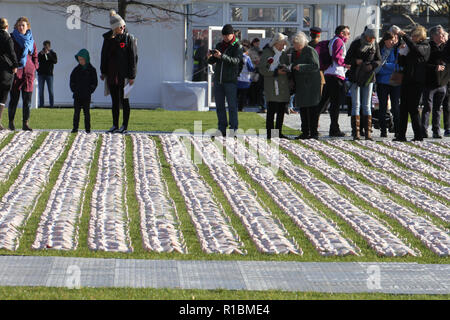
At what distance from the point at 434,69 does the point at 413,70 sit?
93 cm

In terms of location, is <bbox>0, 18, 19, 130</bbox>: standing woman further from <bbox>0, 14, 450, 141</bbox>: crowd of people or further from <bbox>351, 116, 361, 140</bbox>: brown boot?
<bbox>351, 116, 361, 140</bbox>: brown boot

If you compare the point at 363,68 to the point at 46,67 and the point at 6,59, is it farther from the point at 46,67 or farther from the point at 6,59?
the point at 46,67

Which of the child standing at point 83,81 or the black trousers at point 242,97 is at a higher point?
the child standing at point 83,81

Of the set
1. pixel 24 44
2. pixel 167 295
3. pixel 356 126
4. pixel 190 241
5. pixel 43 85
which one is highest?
pixel 24 44

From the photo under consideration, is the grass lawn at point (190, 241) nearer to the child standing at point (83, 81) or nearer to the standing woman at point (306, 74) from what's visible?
the child standing at point (83, 81)

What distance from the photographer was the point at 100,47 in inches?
1160

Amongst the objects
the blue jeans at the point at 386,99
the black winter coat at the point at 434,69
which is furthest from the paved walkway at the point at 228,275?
the blue jeans at the point at 386,99

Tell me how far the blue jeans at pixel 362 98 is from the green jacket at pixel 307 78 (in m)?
0.61

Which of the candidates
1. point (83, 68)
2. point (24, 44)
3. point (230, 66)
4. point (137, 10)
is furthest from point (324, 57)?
point (137, 10)

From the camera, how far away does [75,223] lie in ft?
29.3

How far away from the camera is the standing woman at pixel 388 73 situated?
17125 millimetres

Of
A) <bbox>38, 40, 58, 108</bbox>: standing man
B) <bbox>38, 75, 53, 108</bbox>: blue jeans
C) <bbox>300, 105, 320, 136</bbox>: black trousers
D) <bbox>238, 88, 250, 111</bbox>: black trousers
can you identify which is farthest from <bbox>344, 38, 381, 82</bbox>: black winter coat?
<bbox>38, 75, 53, 108</bbox>: blue jeans
